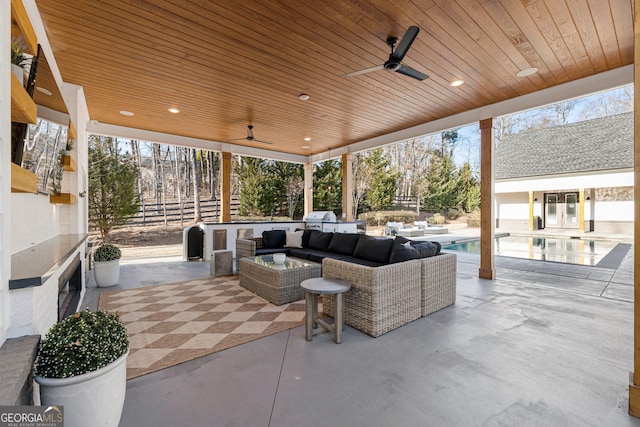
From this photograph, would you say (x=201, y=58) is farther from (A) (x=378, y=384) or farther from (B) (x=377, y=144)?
(B) (x=377, y=144)

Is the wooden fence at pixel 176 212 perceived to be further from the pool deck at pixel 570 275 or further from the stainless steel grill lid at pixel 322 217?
the pool deck at pixel 570 275

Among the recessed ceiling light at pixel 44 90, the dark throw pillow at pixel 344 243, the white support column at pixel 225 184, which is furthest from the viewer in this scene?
the white support column at pixel 225 184

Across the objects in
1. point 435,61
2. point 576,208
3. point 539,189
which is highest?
A: point 435,61

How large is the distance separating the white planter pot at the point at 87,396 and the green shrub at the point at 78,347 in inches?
1.2

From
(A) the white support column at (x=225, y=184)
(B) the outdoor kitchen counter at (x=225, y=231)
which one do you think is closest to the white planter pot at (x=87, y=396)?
(B) the outdoor kitchen counter at (x=225, y=231)

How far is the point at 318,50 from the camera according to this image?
323 cm

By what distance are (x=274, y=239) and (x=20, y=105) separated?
14.6 feet

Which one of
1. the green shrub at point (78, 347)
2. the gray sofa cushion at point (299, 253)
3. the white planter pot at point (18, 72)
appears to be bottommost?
the gray sofa cushion at point (299, 253)

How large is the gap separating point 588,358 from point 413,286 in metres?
1.47

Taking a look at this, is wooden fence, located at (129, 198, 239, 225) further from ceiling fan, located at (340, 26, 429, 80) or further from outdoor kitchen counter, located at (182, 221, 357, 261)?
ceiling fan, located at (340, 26, 429, 80)

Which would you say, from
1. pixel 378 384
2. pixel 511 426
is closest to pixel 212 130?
pixel 378 384

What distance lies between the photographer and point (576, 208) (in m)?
12.7

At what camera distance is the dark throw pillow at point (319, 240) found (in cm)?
530

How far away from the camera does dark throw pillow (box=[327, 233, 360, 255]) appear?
478 cm
